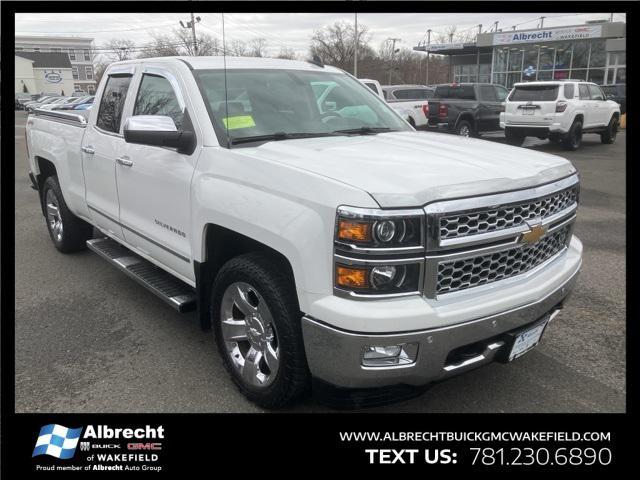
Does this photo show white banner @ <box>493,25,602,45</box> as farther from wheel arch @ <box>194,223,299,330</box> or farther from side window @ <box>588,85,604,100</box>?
wheel arch @ <box>194,223,299,330</box>

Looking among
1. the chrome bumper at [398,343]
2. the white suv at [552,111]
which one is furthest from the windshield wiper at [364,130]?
the white suv at [552,111]

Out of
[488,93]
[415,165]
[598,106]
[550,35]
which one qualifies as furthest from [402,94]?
[550,35]

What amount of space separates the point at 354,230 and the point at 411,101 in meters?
16.0

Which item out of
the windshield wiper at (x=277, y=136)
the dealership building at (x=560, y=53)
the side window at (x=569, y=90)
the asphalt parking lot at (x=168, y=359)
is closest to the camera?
the asphalt parking lot at (x=168, y=359)

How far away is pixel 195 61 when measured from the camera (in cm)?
372

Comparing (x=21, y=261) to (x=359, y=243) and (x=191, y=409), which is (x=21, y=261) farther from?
(x=359, y=243)

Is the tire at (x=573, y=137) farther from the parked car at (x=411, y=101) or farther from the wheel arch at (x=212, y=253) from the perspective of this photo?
the wheel arch at (x=212, y=253)

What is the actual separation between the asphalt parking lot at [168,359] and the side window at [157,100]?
1.59 m

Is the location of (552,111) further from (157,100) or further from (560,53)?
(560,53)

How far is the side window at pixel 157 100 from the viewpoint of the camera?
11.8 feet

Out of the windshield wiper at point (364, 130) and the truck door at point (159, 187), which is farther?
the windshield wiper at point (364, 130)

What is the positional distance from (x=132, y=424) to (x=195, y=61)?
241 cm
